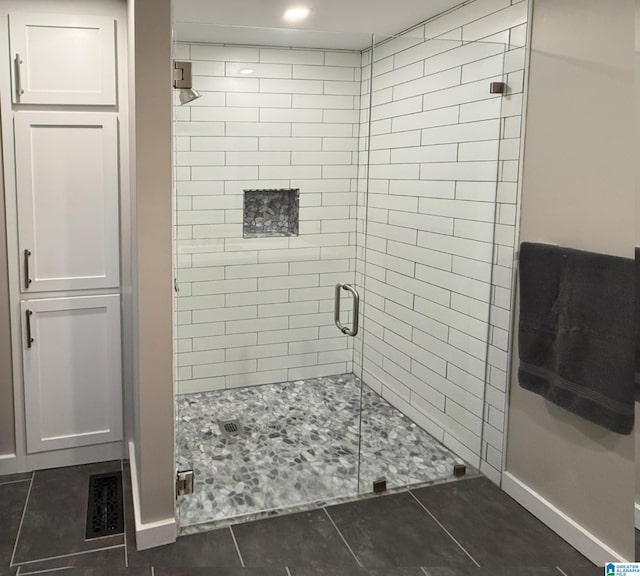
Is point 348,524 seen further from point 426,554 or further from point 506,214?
point 506,214

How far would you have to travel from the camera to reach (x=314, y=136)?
2949 millimetres

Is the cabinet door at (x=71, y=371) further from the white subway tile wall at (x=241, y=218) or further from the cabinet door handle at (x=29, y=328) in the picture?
the white subway tile wall at (x=241, y=218)

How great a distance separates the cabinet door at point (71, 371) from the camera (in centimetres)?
285

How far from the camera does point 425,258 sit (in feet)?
10.2

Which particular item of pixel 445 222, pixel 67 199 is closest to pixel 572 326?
pixel 445 222

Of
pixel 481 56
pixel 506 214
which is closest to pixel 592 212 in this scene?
pixel 506 214

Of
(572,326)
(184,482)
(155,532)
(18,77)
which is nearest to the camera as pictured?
(572,326)

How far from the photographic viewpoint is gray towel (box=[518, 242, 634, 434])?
72.3 inches

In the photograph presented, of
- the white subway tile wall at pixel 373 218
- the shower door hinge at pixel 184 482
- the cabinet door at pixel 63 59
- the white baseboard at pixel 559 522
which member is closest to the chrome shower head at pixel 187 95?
the white subway tile wall at pixel 373 218

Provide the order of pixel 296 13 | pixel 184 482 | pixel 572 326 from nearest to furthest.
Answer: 1. pixel 572 326
2. pixel 184 482
3. pixel 296 13

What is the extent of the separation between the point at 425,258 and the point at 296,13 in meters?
1.37

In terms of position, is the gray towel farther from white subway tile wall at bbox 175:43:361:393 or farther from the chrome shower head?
the chrome shower head

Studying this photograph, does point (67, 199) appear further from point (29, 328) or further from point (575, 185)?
point (575, 185)

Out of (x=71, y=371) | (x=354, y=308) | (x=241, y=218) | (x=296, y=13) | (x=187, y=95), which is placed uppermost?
(x=296, y=13)
